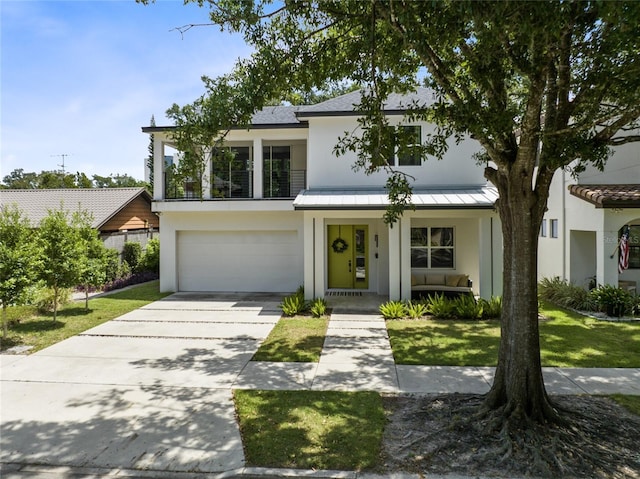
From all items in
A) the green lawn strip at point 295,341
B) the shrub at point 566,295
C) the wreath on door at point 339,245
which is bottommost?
the green lawn strip at point 295,341

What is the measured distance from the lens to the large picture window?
15212mm

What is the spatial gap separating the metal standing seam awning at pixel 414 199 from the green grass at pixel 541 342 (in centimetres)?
337

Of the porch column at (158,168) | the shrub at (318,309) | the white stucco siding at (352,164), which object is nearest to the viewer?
the shrub at (318,309)

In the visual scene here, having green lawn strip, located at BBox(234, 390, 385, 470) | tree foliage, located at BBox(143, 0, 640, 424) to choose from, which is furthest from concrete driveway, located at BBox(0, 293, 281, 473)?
tree foliage, located at BBox(143, 0, 640, 424)

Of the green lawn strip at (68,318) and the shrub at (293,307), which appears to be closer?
the green lawn strip at (68,318)

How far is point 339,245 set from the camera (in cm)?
1546

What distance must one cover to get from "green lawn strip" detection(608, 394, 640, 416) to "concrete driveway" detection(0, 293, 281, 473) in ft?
17.2

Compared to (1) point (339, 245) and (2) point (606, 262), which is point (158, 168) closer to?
(1) point (339, 245)

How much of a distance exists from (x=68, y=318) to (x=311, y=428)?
30.0ft

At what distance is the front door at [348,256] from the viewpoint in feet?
50.5

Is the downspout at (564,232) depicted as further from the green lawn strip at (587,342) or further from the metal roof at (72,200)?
the metal roof at (72,200)

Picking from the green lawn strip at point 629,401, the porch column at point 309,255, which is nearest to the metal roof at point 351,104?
the porch column at point 309,255

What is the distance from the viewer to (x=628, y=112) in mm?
5340

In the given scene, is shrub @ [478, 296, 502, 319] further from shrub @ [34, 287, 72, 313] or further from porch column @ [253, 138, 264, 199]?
shrub @ [34, 287, 72, 313]
